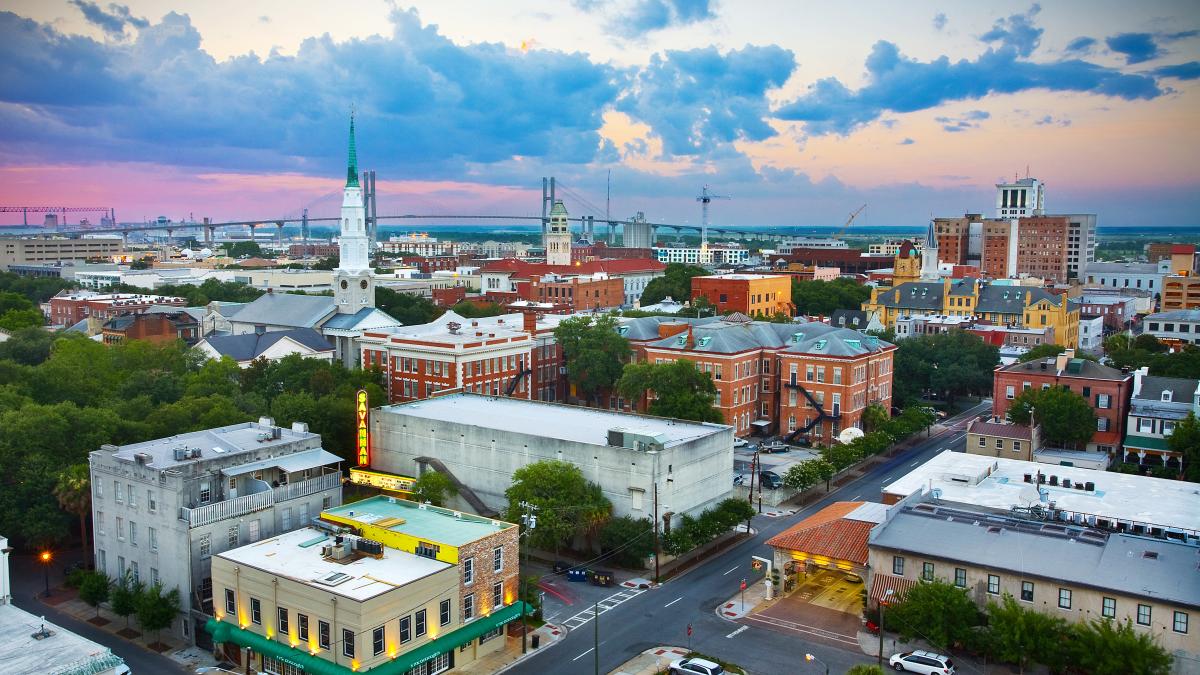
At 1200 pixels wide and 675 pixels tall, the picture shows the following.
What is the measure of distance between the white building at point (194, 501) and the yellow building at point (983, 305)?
Result: 98.7 m

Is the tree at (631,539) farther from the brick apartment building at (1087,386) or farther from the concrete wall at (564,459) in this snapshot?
the brick apartment building at (1087,386)

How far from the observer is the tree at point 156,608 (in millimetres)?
43750

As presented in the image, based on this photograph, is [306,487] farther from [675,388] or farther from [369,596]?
[675,388]

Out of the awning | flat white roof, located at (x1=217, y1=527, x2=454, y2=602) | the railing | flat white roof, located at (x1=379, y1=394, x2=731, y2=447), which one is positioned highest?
the awning

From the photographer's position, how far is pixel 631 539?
5325 cm

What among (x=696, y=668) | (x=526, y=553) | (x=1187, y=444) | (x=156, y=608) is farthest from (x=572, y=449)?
(x=1187, y=444)

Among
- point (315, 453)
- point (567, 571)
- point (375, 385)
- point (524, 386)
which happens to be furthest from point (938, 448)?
point (315, 453)

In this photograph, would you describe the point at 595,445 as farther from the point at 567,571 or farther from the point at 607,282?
the point at 607,282

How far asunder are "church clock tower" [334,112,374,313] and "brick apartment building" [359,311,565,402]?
21.8 meters

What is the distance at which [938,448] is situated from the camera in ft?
276

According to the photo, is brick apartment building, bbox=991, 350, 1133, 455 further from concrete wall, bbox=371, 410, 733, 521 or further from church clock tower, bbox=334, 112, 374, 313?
church clock tower, bbox=334, 112, 374, 313

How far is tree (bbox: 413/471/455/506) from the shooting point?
5543 centimetres

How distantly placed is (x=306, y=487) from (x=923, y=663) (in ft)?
105

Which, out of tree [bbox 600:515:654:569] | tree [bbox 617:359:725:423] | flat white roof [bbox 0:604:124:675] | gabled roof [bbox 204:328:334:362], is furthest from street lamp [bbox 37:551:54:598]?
gabled roof [bbox 204:328:334:362]
